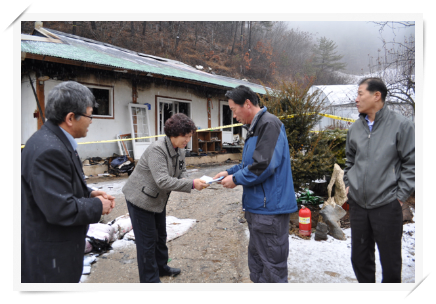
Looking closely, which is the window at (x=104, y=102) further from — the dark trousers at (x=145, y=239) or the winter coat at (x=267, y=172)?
the winter coat at (x=267, y=172)

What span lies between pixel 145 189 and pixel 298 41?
36036mm

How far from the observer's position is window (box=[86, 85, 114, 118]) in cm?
923

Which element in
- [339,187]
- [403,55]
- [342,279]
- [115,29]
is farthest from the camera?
[115,29]

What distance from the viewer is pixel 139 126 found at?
Result: 10.1 m

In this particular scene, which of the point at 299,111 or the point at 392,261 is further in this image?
the point at 299,111

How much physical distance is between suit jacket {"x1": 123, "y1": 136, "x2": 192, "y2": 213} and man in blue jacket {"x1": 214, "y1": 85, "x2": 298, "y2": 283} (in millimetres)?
559

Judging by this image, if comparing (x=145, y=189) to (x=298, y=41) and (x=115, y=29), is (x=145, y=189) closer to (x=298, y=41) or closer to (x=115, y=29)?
(x=115, y=29)

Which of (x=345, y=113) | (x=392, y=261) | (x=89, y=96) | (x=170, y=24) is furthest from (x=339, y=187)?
(x=170, y=24)

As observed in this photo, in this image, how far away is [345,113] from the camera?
1891cm

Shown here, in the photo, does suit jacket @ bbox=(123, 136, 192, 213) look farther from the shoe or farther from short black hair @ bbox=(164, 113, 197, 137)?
the shoe

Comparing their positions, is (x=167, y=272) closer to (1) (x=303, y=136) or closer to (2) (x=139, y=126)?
(1) (x=303, y=136)

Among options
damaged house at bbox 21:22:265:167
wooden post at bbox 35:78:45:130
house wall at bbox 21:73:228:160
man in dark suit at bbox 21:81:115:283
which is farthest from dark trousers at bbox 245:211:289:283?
wooden post at bbox 35:78:45:130

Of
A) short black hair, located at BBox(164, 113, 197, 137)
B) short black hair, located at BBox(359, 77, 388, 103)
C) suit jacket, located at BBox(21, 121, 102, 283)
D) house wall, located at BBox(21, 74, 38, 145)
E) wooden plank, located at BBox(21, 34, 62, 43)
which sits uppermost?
wooden plank, located at BBox(21, 34, 62, 43)
